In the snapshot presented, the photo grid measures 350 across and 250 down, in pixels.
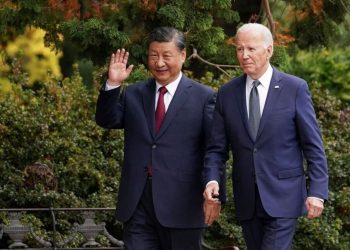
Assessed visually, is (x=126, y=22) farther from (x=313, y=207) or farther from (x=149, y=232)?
(x=313, y=207)

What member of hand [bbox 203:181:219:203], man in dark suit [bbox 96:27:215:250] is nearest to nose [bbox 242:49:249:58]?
man in dark suit [bbox 96:27:215:250]

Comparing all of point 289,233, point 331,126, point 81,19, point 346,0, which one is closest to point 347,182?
point 331,126

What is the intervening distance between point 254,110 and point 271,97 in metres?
0.13

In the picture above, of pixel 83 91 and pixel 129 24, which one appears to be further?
pixel 83 91

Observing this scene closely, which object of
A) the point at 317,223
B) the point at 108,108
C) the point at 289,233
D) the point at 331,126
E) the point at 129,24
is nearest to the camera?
the point at 289,233

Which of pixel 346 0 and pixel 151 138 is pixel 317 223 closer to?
pixel 346 0

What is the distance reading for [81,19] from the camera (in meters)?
8.65

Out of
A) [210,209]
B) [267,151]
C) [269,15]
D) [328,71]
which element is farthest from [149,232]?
[328,71]

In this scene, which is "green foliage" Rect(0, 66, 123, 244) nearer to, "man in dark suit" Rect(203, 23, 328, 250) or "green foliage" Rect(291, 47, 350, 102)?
"man in dark suit" Rect(203, 23, 328, 250)

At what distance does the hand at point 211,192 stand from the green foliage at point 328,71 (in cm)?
906

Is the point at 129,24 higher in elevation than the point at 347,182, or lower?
higher

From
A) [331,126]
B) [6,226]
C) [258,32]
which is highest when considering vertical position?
[258,32]

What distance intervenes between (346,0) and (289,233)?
11.9 ft

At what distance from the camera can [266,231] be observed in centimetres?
667
